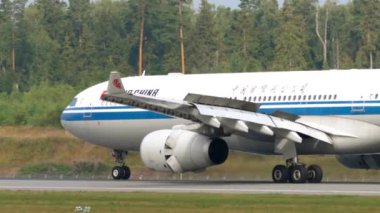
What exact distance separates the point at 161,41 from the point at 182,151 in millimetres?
61315

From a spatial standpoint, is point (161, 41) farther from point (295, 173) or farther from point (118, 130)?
point (295, 173)

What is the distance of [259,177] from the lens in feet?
150

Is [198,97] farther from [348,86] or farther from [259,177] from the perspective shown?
[259,177]

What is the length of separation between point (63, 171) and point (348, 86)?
55.7ft

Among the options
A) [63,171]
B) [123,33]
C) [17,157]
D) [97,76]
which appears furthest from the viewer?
[123,33]

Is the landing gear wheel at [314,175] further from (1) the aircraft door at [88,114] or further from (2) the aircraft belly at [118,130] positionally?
(1) the aircraft door at [88,114]

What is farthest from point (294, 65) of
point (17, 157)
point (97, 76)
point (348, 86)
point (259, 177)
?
point (348, 86)

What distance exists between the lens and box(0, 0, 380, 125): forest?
96.6 metres

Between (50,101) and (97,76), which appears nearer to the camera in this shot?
(50,101)

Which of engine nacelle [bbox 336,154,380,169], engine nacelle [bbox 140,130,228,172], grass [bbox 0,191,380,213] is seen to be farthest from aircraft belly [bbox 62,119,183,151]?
grass [bbox 0,191,380,213]

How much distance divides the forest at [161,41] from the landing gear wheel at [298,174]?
45167 mm

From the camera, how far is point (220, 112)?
37.9 metres

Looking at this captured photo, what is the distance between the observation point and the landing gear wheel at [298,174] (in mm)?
39509

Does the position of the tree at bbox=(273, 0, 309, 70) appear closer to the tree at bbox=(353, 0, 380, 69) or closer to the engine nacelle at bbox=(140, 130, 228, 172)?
the tree at bbox=(353, 0, 380, 69)
